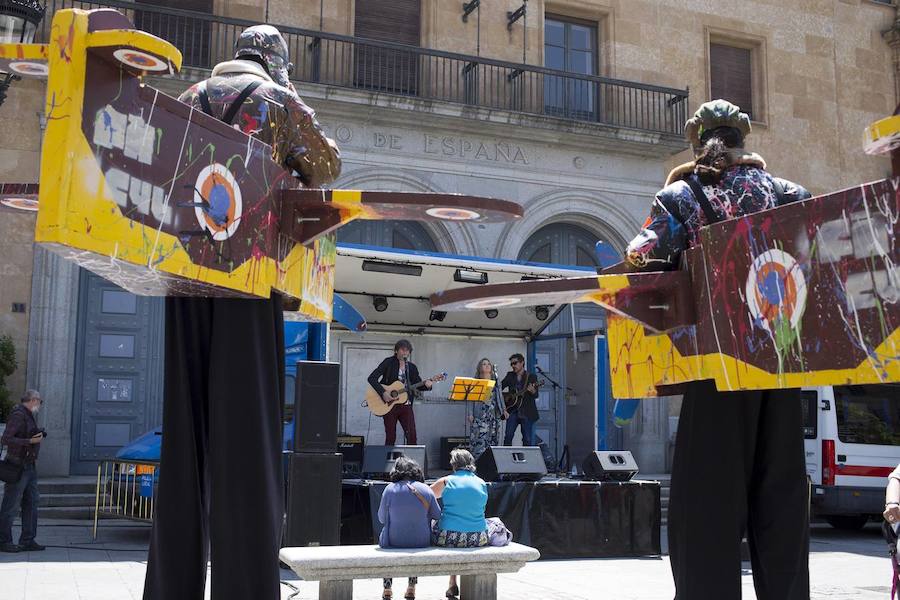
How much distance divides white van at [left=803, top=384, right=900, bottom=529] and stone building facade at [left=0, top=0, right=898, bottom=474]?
4.92 m

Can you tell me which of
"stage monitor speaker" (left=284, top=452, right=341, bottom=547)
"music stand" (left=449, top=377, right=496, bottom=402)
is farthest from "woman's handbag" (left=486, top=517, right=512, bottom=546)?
"music stand" (left=449, top=377, right=496, bottom=402)

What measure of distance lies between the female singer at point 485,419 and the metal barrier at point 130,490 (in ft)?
18.2

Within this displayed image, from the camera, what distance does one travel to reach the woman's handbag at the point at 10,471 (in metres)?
10.4

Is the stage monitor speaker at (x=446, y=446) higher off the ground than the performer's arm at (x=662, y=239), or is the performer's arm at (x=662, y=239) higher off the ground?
the performer's arm at (x=662, y=239)

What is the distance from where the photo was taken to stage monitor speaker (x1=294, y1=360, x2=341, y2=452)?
8727 mm

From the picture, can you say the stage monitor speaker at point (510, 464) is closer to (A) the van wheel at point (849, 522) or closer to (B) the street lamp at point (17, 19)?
(B) the street lamp at point (17, 19)

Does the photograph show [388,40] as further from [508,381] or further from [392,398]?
[392,398]

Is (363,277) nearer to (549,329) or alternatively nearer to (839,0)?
(549,329)

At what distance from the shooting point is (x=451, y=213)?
3.14 metres

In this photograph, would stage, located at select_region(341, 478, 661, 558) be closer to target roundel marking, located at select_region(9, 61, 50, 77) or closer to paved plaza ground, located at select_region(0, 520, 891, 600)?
paved plaza ground, located at select_region(0, 520, 891, 600)

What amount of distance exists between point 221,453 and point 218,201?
0.78 meters

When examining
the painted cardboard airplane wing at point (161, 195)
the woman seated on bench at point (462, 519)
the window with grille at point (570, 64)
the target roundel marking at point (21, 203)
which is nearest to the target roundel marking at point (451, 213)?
the painted cardboard airplane wing at point (161, 195)

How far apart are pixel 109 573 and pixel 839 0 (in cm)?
2102

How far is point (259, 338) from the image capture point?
121 inches
